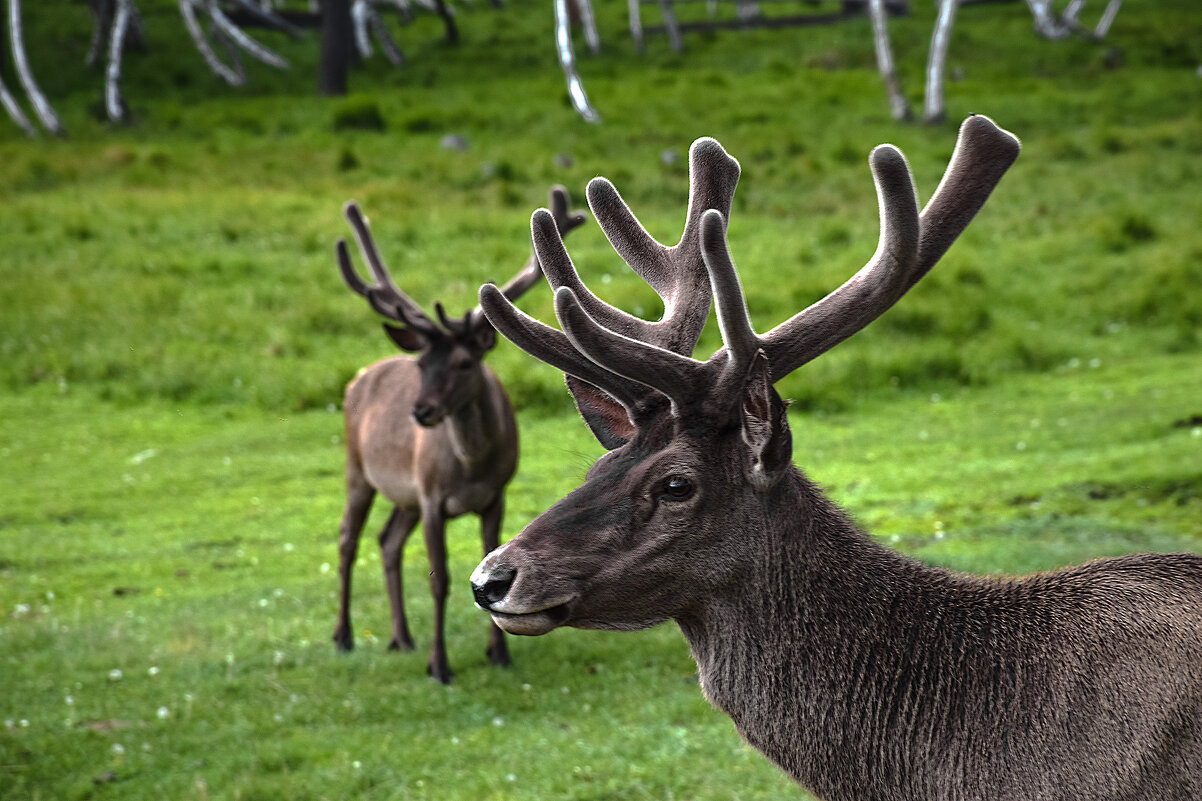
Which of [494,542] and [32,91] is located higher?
[494,542]

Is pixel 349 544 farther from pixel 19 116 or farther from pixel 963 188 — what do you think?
pixel 19 116

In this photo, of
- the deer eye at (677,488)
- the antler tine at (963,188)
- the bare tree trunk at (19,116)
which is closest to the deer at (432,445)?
the deer eye at (677,488)

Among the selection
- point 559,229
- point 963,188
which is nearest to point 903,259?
point 963,188

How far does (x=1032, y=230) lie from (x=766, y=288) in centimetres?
479

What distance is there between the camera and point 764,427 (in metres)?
3.14

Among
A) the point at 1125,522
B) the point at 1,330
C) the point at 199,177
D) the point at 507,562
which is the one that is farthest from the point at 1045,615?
the point at 199,177

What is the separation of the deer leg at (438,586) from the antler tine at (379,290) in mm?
1193

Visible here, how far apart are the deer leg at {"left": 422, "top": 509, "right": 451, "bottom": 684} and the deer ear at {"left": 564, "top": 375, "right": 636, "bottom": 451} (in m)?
3.96

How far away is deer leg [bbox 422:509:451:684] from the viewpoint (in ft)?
24.8

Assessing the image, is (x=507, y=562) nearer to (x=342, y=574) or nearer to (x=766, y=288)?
(x=342, y=574)

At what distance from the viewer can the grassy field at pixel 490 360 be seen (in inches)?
269

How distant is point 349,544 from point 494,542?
1227mm

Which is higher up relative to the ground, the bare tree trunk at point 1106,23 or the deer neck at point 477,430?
the deer neck at point 477,430

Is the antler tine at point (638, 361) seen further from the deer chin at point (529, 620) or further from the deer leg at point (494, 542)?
the deer leg at point (494, 542)
